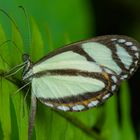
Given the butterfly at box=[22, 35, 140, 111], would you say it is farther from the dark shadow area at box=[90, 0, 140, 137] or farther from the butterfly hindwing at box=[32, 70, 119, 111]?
the dark shadow area at box=[90, 0, 140, 137]

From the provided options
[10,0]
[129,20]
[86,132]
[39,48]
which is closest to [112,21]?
[129,20]

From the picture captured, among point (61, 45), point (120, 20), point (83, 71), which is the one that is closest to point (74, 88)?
point (83, 71)

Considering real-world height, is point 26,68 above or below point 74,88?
above

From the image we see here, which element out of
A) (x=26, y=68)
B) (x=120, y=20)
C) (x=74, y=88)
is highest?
(x=26, y=68)

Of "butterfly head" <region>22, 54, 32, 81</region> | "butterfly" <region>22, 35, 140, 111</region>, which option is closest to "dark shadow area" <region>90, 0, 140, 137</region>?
"butterfly" <region>22, 35, 140, 111</region>

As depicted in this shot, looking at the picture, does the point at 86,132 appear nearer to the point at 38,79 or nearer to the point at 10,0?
the point at 38,79

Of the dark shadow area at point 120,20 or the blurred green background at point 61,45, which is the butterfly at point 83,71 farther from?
the dark shadow area at point 120,20

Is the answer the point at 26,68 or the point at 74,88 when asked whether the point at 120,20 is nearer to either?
the point at 74,88
